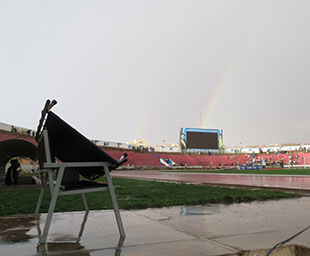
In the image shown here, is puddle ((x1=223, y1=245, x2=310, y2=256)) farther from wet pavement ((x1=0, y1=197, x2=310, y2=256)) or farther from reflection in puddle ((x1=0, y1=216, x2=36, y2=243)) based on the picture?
reflection in puddle ((x1=0, y1=216, x2=36, y2=243))

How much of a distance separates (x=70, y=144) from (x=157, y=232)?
142 cm

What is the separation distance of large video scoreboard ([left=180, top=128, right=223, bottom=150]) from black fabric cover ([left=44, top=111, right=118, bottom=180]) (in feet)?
215

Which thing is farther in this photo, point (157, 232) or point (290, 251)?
point (157, 232)

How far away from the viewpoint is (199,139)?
2736 inches

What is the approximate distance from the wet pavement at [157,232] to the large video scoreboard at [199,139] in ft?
210

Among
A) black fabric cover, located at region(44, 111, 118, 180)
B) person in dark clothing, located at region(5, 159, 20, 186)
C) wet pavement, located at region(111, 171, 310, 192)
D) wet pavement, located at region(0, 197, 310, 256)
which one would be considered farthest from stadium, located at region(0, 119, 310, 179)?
black fabric cover, located at region(44, 111, 118, 180)

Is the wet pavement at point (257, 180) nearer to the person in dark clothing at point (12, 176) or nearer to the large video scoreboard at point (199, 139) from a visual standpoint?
the person in dark clothing at point (12, 176)

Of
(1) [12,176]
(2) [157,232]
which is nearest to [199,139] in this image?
(1) [12,176]

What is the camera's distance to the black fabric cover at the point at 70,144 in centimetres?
288

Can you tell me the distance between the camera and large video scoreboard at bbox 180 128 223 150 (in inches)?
2694

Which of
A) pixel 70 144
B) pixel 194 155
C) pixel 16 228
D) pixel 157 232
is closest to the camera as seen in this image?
pixel 70 144

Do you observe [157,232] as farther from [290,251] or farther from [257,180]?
[257,180]

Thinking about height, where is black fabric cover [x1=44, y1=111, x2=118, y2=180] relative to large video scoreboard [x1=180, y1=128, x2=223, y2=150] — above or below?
below

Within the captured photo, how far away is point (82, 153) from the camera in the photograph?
10.1ft
